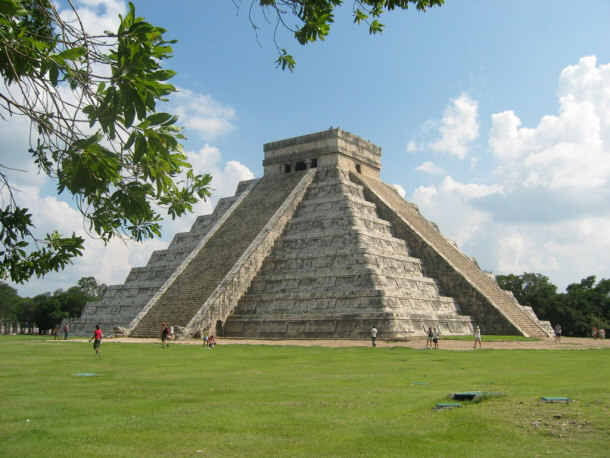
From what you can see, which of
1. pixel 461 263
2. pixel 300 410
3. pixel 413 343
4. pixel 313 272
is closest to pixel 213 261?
pixel 313 272

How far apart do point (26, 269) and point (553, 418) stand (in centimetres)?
636

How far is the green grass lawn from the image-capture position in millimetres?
6391

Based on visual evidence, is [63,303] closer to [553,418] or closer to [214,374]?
[214,374]

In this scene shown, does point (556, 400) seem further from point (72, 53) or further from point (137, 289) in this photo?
point (137, 289)

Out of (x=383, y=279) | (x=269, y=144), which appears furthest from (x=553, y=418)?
(x=269, y=144)

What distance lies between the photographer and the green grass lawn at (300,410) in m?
6.39

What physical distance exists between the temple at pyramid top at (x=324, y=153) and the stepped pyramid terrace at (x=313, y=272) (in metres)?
0.07

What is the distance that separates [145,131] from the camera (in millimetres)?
4910

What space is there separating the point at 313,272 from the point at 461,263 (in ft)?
32.5

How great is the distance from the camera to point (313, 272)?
96.7 feet

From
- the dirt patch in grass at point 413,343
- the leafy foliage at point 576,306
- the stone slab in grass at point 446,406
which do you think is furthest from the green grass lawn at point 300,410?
the leafy foliage at point 576,306

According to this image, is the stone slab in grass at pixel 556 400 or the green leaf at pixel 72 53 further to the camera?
the stone slab in grass at pixel 556 400

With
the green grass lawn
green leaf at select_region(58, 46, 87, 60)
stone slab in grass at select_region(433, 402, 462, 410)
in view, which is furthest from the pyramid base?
green leaf at select_region(58, 46, 87, 60)

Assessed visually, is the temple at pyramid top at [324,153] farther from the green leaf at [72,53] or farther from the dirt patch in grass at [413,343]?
the green leaf at [72,53]
